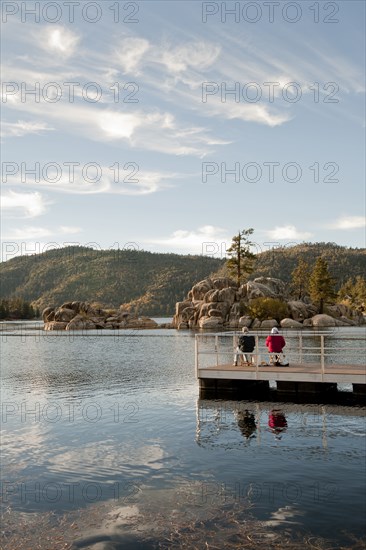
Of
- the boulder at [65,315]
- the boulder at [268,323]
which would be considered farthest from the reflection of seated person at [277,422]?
the boulder at [65,315]

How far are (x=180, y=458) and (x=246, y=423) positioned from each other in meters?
5.69

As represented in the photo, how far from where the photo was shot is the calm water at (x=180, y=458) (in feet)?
44.0

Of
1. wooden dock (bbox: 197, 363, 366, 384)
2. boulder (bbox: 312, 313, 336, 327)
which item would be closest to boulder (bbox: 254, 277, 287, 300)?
boulder (bbox: 312, 313, 336, 327)

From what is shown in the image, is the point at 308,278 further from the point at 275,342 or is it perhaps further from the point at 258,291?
the point at 275,342

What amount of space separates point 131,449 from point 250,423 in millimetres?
5921

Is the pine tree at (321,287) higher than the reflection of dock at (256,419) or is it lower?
higher

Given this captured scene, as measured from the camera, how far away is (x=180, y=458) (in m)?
17.5

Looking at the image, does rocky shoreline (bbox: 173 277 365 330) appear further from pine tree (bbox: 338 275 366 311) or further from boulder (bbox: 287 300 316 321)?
pine tree (bbox: 338 275 366 311)

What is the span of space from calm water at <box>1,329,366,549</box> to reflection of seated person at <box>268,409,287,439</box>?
0.17 metres

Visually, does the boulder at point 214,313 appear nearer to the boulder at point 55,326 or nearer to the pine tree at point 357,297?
the boulder at point 55,326

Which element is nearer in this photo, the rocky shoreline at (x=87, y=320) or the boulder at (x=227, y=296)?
the boulder at (x=227, y=296)

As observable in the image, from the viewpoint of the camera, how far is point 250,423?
73.8 feet

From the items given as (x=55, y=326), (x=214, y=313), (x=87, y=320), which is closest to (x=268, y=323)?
(x=214, y=313)

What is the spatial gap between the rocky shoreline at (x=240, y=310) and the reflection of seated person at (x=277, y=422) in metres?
75.8
